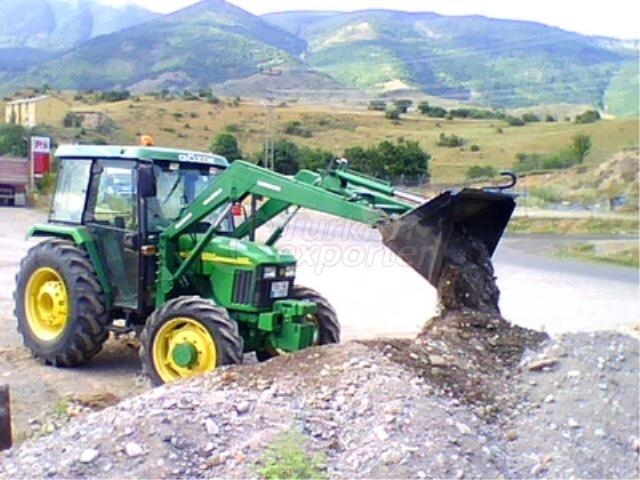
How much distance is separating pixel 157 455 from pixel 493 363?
2900 mm

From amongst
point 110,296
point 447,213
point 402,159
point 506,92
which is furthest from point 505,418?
point 506,92

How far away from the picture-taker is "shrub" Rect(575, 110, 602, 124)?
68.3 m

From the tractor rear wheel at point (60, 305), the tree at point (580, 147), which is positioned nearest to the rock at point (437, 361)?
the tractor rear wheel at point (60, 305)

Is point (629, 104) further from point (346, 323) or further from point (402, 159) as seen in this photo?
point (346, 323)

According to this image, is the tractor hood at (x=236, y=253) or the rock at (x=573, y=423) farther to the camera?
the tractor hood at (x=236, y=253)

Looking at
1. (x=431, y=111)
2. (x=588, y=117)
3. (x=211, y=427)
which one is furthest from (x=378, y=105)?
(x=211, y=427)

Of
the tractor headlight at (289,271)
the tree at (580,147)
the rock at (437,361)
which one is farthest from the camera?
the tree at (580,147)

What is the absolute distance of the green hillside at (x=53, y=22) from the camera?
122812mm

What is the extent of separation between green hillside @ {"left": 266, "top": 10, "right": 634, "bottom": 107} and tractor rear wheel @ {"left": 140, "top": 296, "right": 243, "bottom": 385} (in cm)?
7992

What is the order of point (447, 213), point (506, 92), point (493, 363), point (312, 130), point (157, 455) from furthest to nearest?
point (506, 92) < point (312, 130) < point (447, 213) < point (493, 363) < point (157, 455)

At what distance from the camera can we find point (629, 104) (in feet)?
258

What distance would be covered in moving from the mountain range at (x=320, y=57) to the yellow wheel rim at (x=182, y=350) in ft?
235

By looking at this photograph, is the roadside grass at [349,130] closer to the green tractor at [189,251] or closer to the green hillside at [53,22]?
the green tractor at [189,251]

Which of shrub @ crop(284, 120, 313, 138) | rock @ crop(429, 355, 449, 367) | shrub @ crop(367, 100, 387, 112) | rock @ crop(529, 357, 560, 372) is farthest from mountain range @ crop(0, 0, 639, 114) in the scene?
rock @ crop(429, 355, 449, 367)
